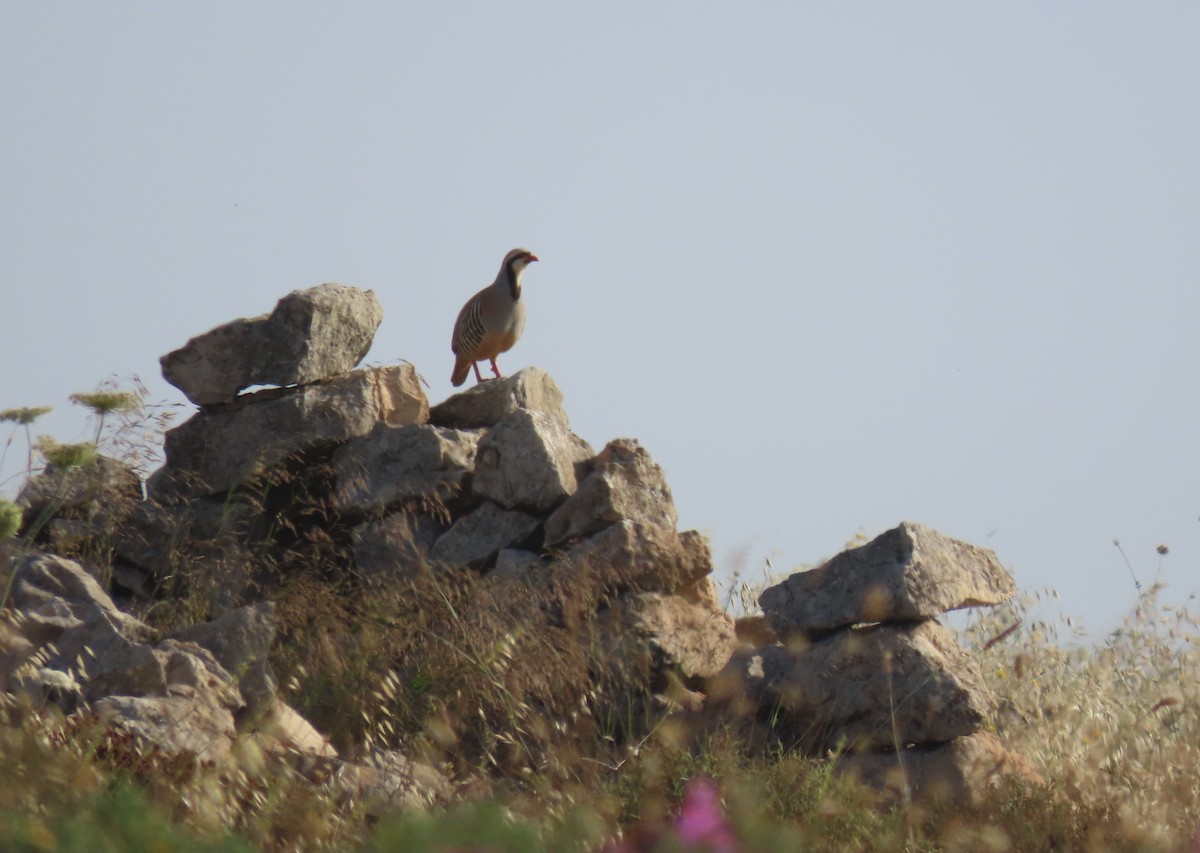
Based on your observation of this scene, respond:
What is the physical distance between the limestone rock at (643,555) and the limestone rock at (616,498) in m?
0.16

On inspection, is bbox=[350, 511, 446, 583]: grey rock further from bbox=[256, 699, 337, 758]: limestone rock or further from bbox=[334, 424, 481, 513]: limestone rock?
bbox=[256, 699, 337, 758]: limestone rock

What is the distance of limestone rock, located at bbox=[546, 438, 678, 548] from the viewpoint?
8.39m

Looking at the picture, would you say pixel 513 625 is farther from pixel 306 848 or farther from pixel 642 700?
pixel 306 848

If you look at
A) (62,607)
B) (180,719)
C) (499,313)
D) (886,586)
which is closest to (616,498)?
(886,586)

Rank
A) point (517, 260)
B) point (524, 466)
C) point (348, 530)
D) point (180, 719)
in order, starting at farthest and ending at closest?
point (517, 260)
point (348, 530)
point (524, 466)
point (180, 719)

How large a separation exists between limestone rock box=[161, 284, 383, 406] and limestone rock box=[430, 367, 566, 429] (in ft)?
2.55

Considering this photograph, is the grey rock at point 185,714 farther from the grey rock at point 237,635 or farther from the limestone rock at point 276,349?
the limestone rock at point 276,349

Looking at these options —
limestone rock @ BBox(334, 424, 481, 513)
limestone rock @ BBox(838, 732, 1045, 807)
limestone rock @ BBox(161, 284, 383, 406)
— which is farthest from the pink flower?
limestone rock @ BBox(161, 284, 383, 406)

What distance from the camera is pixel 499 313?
12539 mm

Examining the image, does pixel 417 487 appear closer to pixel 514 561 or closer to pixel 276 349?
pixel 514 561

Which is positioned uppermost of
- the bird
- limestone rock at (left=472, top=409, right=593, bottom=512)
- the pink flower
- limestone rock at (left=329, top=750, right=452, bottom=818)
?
the bird

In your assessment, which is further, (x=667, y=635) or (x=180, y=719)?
(x=667, y=635)

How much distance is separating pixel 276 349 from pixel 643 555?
3117 mm

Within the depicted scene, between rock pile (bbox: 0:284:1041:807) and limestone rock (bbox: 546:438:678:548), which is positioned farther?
limestone rock (bbox: 546:438:678:548)
